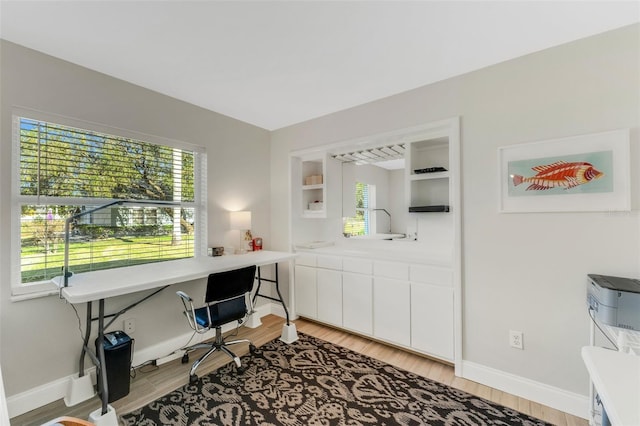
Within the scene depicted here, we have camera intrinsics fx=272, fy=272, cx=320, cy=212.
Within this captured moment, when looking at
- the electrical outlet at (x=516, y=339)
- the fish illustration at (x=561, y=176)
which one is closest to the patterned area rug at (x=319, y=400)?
the electrical outlet at (x=516, y=339)

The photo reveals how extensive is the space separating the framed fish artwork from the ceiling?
0.67 metres

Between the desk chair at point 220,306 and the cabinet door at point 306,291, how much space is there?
0.93 metres

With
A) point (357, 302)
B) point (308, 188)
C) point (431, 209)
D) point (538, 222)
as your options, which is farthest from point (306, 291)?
point (538, 222)

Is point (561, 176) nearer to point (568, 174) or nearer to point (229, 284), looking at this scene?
point (568, 174)

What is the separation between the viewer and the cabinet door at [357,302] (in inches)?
107

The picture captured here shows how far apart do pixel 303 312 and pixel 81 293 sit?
2179 millimetres

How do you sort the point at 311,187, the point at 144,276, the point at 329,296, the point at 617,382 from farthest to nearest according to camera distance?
the point at 311,187 < the point at 329,296 < the point at 144,276 < the point at 617,382

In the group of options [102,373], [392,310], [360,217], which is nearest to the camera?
[102,373]

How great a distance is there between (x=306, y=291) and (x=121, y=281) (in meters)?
→ 1.88

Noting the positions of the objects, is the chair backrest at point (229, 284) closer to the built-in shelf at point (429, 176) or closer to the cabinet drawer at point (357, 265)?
the cabinet drawer at point (357, 265)

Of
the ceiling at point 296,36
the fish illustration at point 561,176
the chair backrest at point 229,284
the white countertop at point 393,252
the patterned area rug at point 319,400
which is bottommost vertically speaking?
the patterned area rug at point 319,400

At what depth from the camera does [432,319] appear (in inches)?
92.0

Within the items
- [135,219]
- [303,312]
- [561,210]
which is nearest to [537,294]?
[561,210]

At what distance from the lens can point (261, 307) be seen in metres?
3.42
